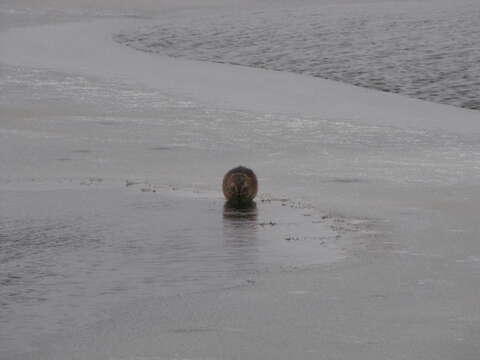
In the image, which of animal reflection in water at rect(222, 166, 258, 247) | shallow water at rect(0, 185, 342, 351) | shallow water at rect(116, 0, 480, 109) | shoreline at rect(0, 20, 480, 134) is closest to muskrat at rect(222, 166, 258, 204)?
animal reflection in water at rect(222, 166, 258, 247)

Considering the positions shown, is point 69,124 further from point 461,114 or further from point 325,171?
point 461,114

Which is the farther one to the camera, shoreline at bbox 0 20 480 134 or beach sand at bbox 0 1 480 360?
shoreline at bbox 0 20 480 134

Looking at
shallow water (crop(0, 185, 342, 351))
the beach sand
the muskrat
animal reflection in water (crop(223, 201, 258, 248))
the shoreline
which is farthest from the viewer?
the shoreline

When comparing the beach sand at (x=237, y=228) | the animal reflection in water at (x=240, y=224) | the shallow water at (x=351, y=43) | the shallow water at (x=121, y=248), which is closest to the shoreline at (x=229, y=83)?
the beach sand at (x=237, y=228)

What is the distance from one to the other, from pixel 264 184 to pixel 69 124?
6.37 meters

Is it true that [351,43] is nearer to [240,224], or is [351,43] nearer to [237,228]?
[240,224]

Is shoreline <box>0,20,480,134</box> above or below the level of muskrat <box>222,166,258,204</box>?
above

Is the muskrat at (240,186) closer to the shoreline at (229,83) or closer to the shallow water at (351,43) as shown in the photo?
the shoreline at (229,83)

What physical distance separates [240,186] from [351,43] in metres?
24.3

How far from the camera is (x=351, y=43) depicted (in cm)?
3731

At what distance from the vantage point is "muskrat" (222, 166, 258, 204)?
1360 centimetres

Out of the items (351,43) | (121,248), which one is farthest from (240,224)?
(351,43)

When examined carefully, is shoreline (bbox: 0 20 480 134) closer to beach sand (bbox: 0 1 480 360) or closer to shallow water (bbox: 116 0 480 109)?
beach sand (bbox: 0 1 480 360)

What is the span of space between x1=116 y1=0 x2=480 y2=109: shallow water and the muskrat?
1183 centimetres
